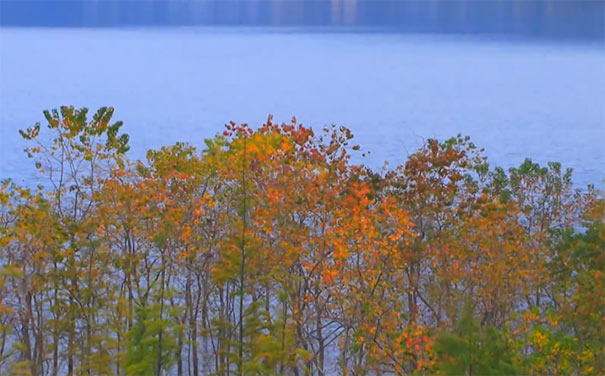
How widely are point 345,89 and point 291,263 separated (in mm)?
85668

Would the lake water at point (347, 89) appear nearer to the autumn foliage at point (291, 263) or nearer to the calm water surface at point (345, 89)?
the calm water surface at point (345, 89)

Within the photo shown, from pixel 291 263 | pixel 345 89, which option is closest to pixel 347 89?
pixel 345 89

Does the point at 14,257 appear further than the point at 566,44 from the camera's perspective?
No

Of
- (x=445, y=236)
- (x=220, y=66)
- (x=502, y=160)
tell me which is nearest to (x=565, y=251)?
(x=445, y=236)

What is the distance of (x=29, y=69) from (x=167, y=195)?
4550 inches

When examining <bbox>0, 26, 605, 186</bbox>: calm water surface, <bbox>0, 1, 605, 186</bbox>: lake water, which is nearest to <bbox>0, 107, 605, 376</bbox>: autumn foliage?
<bbox>0, 26, 605, 186</bbox>: calm water surface

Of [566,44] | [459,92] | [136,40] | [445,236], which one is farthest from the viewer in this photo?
[136,40]

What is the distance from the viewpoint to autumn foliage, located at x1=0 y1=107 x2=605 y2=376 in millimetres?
19828

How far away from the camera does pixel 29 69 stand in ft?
433

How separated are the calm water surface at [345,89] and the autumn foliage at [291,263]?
97.1 ft

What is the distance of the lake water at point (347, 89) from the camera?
7062 centimetres

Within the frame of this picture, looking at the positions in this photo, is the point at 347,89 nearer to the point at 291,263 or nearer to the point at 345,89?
the point at 345,89

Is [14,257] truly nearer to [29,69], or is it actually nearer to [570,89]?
[570,89]

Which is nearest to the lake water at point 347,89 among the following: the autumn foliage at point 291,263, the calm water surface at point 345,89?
the calm water surface at point 345,89
